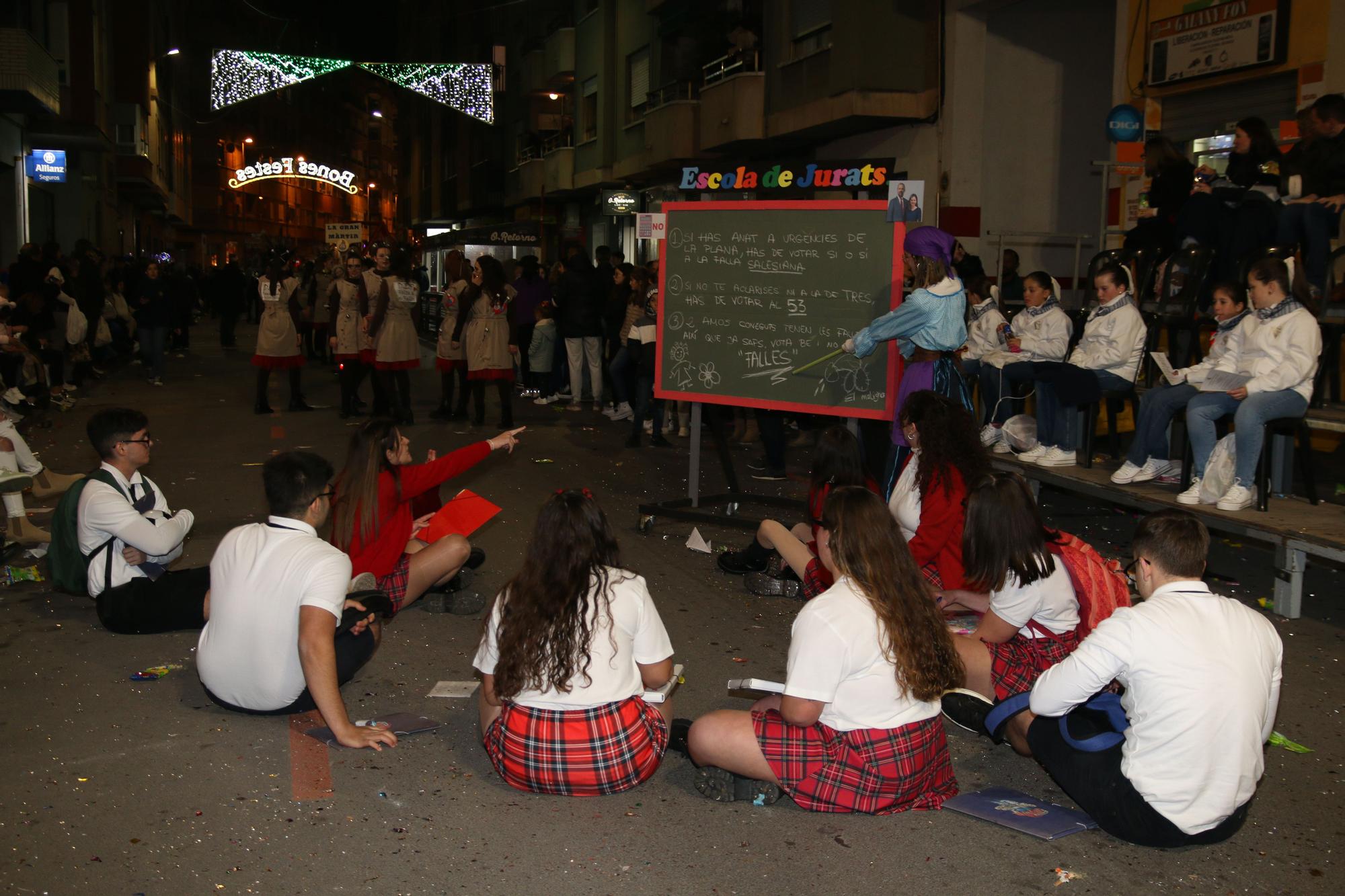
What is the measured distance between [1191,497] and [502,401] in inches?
336

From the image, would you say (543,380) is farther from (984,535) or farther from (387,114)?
(387,114)

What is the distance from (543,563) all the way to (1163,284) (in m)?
7.28

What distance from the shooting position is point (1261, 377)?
7207 mm

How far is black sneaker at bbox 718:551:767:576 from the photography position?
7457 mm

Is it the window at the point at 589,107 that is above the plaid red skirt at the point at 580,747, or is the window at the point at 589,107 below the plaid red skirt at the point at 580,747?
above

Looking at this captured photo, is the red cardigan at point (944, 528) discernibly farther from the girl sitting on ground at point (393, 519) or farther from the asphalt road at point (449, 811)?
the girl sitting on ground at point (393, 519)

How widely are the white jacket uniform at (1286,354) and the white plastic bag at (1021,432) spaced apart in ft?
7.45

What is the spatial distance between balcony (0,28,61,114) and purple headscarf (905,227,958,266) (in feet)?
58.2

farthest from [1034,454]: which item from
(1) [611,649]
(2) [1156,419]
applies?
(1) [611,649]

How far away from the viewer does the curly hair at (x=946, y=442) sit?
6109 mm

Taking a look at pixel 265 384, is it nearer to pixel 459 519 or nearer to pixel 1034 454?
pixel 459 519

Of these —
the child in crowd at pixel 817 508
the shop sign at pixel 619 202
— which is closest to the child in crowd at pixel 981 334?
the child in crowd at pixel 817 508

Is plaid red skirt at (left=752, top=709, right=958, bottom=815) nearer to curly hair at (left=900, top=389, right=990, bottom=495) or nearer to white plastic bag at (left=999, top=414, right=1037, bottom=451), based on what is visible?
curly hair at (left=900, top=389, right=990, bottom=495)

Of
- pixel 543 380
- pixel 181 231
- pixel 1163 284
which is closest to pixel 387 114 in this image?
pixel 181 231
